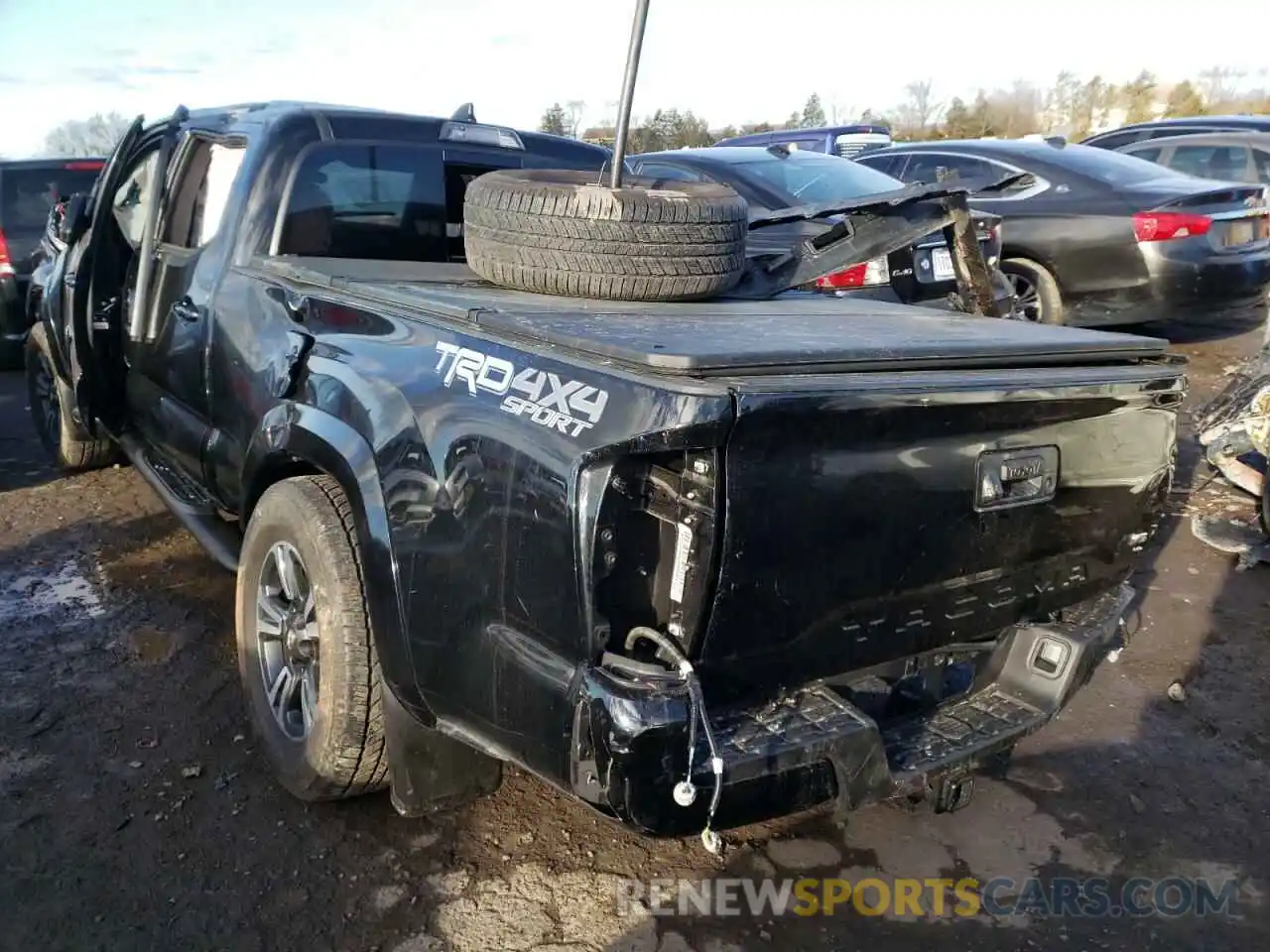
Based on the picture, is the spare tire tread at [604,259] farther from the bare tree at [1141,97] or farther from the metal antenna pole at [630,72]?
the bare tree at [1141,97]

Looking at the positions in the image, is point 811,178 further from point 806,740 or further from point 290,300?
point 806,740

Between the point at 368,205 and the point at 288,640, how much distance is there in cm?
167

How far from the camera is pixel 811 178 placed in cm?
691

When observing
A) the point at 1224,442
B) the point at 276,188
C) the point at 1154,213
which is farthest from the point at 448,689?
the point at 1154,213

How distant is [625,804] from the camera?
1.93 metres

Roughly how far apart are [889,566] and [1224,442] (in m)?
3.95

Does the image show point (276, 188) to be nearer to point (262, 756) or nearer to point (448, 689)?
point (262, 756)

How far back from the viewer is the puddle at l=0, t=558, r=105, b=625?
4223 millimetres

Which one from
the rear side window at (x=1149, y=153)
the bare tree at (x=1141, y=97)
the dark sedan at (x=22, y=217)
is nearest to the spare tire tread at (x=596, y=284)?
the dark sedan at (x=22, y=217)

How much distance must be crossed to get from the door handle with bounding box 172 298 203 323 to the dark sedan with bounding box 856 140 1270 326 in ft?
19.4

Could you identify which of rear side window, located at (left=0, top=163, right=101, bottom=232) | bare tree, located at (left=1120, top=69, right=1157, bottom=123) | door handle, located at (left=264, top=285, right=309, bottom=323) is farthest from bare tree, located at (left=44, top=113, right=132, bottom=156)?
bare tree, located at (left=1120, top=69, right=1157, bottom=123)

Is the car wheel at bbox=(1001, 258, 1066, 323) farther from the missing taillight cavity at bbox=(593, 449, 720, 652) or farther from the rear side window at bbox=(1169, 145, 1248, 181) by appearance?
the missing taillight cavity at bbox=(593, 449, 720, 652)

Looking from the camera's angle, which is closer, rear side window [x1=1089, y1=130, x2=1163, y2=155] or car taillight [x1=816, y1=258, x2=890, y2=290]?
car taillight [x1=816, y1=258, x2=890, y2=290]

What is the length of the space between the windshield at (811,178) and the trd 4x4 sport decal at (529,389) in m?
4.71
